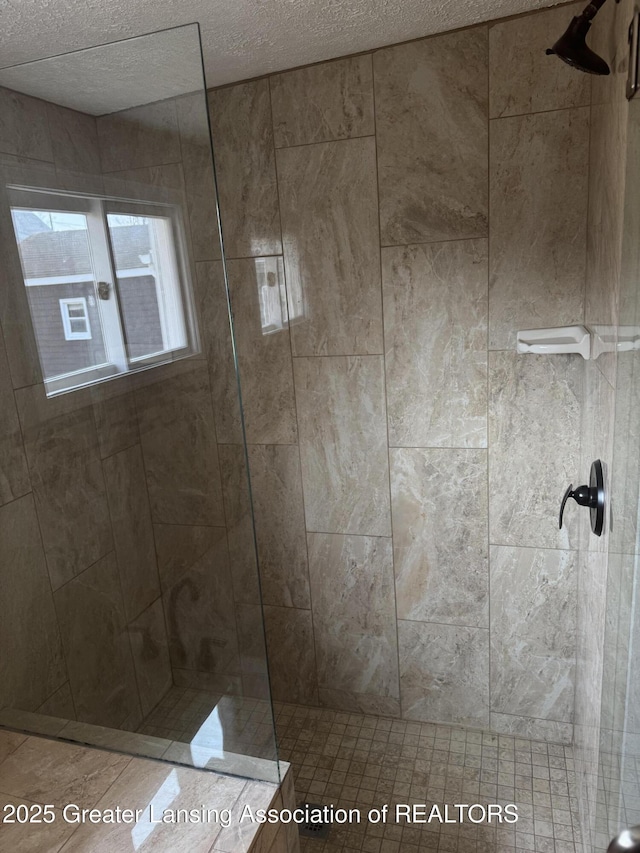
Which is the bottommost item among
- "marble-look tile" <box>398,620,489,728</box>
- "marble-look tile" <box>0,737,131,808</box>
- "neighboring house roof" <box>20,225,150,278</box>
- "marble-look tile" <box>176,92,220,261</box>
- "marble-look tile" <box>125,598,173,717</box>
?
"marble-look tile" <box>398,620,489,728</box>

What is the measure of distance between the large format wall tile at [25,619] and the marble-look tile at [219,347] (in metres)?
0.58

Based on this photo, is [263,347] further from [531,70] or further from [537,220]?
[531,70]

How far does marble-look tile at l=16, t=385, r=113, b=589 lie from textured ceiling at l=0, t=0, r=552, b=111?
0.70 meters

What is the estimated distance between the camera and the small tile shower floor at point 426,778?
1888mm

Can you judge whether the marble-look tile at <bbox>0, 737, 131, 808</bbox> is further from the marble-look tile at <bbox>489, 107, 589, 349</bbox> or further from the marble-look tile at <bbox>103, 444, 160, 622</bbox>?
the marble-look tile at <bbox>489, 107, 589, 349</bbox>

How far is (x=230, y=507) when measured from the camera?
1407 mm

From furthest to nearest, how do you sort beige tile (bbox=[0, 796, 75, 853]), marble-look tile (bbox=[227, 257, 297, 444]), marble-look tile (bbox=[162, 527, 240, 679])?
marble-look tile (bbox=[227, 257, 297, 444]) → marble-look tile (bbox=[162, 527, 240, 679]) → beige tile (bbox=[0, 796, 75, 853])

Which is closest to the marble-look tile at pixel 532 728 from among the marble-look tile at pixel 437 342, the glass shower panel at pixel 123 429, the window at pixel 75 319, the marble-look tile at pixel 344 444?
the marble-look tile at pixel 344 444

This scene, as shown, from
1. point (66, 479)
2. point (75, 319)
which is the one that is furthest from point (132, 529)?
point (75, 319)

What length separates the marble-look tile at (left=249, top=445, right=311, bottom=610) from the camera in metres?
2.32

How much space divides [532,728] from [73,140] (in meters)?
2.32

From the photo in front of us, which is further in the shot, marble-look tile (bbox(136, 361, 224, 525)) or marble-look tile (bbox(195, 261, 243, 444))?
marble-look tile (bbox(136, 361, 224, 525))

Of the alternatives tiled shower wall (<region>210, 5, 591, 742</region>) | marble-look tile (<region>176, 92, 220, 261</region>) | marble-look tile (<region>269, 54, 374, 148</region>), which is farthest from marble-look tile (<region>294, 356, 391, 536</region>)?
marble-look tile (<region>176, 92, 220, 261</region>)

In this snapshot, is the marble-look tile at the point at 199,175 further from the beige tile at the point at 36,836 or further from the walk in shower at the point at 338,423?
the beige tile at the point at 36,836
